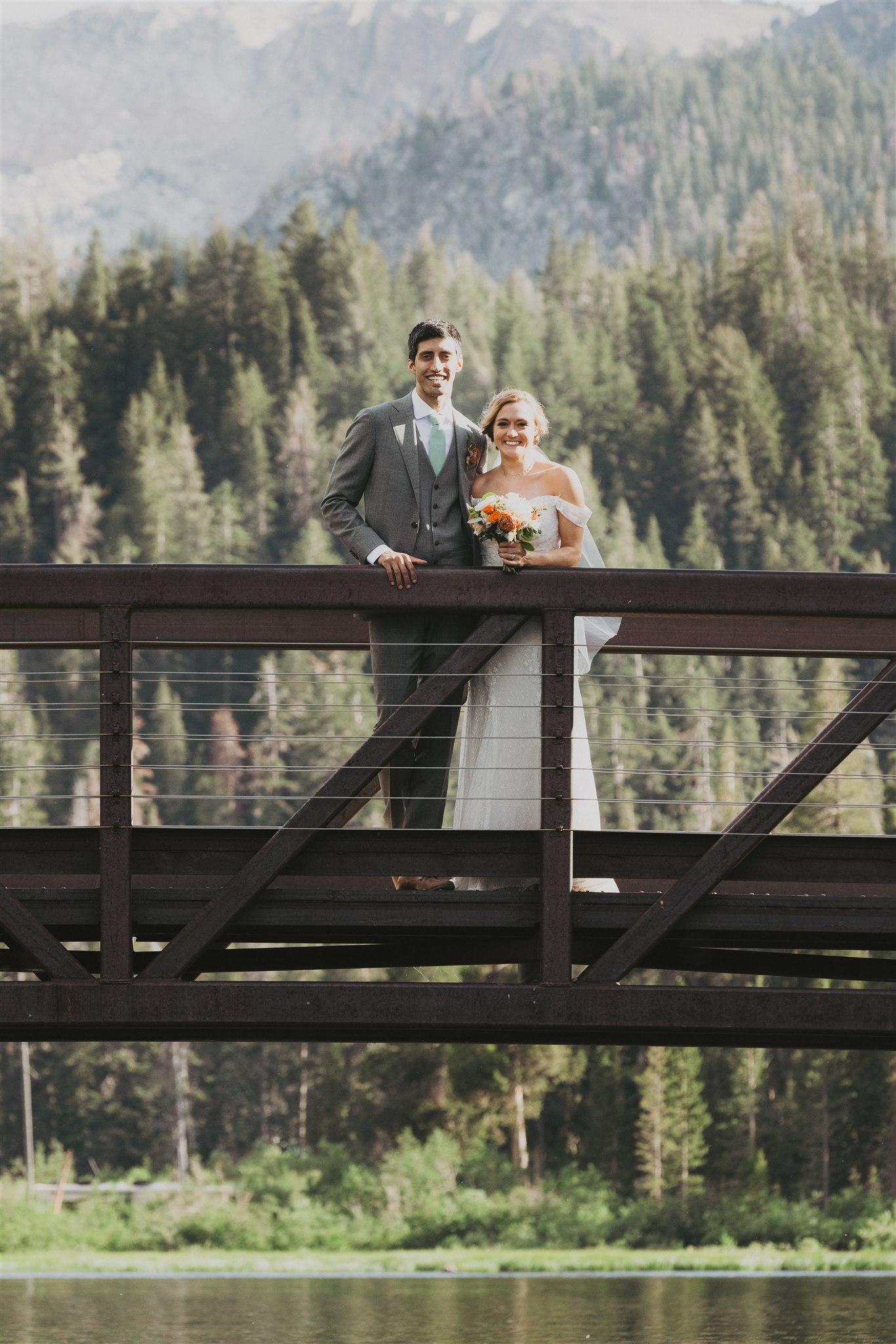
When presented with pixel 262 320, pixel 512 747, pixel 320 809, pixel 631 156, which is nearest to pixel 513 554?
pixel 320 809

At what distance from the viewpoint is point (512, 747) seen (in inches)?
248

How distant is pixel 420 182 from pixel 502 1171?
77102 mm

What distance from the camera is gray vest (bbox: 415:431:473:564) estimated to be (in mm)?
5953

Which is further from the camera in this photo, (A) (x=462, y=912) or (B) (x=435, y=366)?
(B) (x=435, y=366)

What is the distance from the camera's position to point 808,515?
6481 cm

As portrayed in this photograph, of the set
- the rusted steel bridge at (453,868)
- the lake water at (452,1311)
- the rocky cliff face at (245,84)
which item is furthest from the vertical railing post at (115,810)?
the rocky cliff face at (245,84)

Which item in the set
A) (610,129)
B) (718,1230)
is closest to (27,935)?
(718,1230)

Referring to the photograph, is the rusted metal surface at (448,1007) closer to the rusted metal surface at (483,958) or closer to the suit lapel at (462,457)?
the rusted metal surface at (483,958)

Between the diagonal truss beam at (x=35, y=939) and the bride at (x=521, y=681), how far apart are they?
1.23m

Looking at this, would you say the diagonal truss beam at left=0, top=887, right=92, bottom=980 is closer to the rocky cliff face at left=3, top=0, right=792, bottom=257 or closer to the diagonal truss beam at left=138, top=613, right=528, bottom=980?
the diagonal truss beam at left=138, top=613, right=528, bottom=980

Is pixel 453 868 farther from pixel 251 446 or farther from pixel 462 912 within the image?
pixel 251 446

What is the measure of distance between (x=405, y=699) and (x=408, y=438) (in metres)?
0.88

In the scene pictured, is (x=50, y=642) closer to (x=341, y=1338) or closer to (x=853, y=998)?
(x=853, y=998)

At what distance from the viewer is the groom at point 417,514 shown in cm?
578
